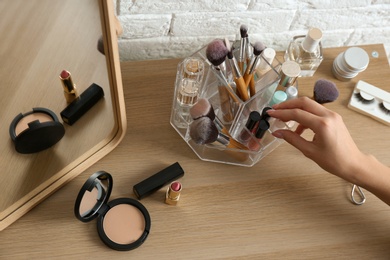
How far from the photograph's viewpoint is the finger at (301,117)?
2.11 feet

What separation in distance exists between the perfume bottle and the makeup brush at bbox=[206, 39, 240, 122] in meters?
0.18

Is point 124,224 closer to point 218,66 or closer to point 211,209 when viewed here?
point 211,209

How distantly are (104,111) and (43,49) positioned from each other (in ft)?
0.50

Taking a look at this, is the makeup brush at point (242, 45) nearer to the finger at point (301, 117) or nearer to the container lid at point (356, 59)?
the finger at point (301, 117)

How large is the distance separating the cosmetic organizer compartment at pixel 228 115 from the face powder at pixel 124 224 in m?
0.15

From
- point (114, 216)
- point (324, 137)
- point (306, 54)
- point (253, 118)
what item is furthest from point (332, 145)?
point (114, 216)

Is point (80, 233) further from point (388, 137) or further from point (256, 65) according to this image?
point (388, 137)

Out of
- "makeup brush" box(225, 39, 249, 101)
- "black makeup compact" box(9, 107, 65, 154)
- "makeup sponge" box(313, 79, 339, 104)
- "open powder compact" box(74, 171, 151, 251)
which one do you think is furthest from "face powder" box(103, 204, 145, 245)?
"makeup sponge" box(313, 79, 339, 104)

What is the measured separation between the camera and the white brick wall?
779 mm

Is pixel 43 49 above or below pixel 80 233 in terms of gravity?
above

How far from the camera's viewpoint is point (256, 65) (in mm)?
717

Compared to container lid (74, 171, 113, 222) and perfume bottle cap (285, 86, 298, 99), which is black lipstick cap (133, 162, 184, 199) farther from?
perfume bottle cap (285, 86, 298, 99)

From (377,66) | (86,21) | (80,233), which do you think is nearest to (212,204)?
(80,233)

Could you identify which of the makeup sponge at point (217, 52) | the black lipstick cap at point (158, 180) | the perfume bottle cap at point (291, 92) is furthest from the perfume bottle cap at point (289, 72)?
the black lipstick cap at point (158, 180)
